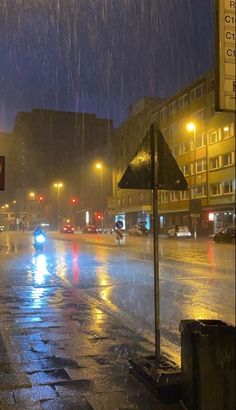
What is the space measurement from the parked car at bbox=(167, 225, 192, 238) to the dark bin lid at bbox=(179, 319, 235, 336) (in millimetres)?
42172

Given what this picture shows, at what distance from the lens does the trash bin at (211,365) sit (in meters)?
3.96

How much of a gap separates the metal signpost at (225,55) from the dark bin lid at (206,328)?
1.69 m

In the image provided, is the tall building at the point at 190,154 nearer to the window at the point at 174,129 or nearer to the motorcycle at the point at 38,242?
the window at the point at 174,129

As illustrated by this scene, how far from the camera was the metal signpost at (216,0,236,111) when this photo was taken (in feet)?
13.2

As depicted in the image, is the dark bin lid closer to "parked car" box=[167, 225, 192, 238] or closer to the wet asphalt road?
the wet asphalt road

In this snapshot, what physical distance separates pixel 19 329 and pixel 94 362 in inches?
87.4

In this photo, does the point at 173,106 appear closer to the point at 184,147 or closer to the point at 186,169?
the point at 186,169

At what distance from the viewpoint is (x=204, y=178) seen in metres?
43.7

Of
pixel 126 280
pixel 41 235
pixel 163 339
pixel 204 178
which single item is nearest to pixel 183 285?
pixel 126 280

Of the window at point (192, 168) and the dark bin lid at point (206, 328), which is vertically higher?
the window at point (192, 168)

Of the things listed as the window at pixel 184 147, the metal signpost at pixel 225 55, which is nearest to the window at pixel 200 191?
the window at pixel 184 147

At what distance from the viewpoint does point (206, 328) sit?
167 inches

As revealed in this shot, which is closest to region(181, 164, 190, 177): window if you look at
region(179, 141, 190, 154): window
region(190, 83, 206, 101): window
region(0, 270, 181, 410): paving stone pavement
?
region(179, 141, 190, 154): window

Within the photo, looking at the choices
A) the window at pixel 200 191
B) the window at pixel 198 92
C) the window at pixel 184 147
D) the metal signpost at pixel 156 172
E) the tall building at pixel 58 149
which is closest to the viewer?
the metal signpost at pixel 156 172
